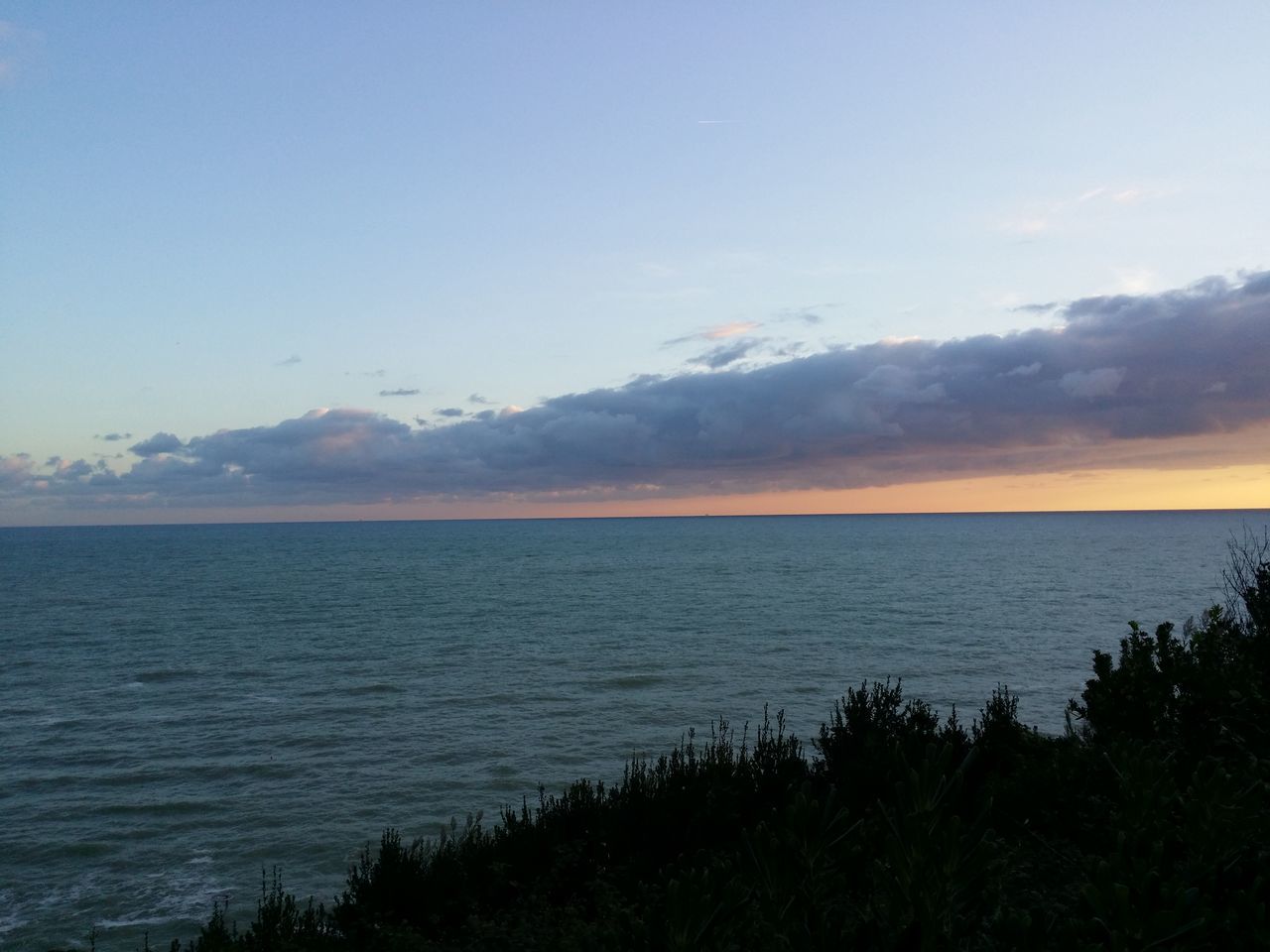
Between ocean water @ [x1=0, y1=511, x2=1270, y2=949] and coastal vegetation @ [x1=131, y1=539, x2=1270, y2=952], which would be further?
ocean water @ [x1=0, y1=511, x2=1270, y2=949]

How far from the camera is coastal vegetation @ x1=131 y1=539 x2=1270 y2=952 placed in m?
2.44

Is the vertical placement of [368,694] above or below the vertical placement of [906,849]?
below

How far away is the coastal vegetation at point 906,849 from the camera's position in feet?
8.00

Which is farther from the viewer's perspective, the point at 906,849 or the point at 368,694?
the point at 368,694

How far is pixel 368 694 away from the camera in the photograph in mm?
29031

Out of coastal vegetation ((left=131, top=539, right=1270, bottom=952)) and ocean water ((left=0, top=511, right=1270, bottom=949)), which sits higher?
coastal vegetation ((left=131, top=539, right=1270, bottom=952))

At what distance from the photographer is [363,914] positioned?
8.97 m

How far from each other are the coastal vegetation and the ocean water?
10.5 ft

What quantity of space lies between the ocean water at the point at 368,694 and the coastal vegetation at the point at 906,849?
10.5 feet

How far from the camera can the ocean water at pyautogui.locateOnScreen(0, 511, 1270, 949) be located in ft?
50.1

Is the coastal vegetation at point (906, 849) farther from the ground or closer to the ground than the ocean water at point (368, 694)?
farther from the ground

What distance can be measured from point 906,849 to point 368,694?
95.6ft

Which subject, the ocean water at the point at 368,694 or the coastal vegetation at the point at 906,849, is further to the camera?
the ocean water at the point at 368,694

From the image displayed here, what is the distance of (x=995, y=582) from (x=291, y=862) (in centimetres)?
7038
